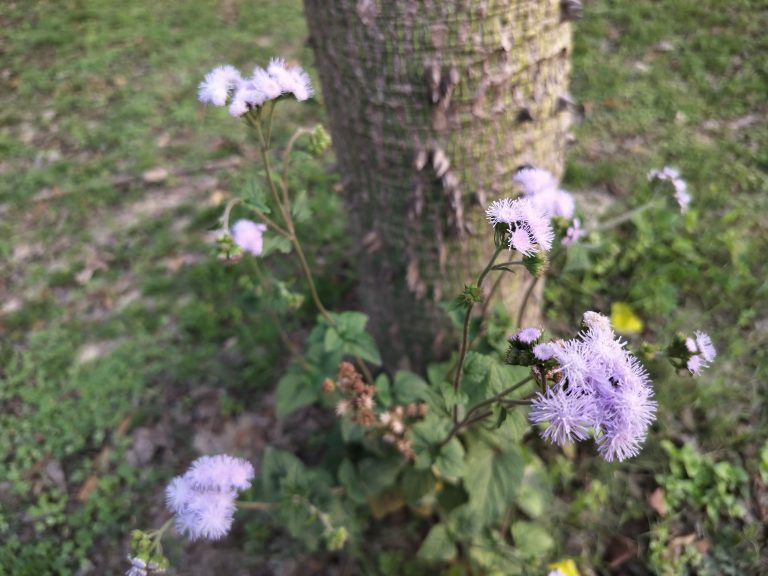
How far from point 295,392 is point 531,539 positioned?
0.99 meters

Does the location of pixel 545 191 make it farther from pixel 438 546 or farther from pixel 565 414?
pixel 438 546

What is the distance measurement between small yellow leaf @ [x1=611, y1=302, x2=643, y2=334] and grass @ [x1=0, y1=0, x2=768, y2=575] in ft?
0.27

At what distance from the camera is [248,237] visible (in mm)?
1404

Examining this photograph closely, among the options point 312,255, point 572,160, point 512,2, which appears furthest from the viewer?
point 572,160

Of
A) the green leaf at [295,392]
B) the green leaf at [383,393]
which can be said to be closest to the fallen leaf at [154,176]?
the green leaf at [295,392]

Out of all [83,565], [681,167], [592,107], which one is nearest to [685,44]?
[592,107]

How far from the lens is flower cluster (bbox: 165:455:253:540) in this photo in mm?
1270

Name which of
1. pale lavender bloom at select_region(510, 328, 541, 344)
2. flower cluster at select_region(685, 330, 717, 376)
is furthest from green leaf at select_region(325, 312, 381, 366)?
flower cluster at select_region(685, 330, 717, 376)

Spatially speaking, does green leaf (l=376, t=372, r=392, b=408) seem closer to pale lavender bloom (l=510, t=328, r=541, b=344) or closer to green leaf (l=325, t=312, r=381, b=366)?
green leaf (l=325, t=312, r=381, b=366)

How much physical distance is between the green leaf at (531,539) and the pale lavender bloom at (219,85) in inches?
66.5

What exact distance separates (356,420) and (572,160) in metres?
2.29

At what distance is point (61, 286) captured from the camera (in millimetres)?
2871

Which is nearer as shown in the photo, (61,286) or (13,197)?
(61,286)

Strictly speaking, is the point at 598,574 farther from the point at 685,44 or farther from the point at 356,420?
the point at 685,44
